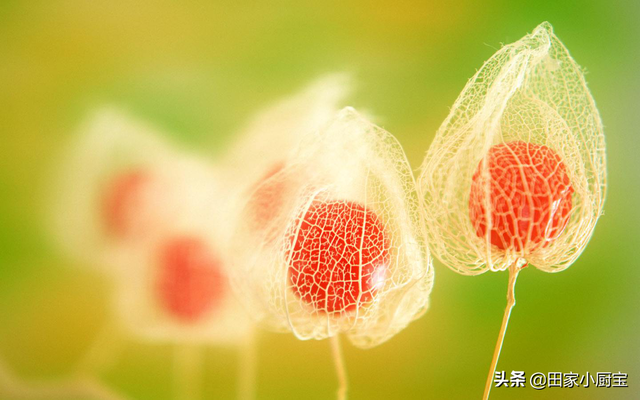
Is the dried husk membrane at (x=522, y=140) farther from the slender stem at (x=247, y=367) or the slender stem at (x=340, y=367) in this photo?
the slender stem at (x=247, y=367)

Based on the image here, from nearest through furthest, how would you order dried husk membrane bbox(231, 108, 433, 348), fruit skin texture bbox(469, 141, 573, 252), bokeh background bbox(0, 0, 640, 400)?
fruit skin texture bbox(469, 141, 573, 252) < dried husk membrane bbox(231, 108, 433, 348) < bokeh background bbox(0, 0, 640, 400)

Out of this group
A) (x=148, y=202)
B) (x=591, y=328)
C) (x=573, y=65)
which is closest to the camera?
(x=573, y=65)

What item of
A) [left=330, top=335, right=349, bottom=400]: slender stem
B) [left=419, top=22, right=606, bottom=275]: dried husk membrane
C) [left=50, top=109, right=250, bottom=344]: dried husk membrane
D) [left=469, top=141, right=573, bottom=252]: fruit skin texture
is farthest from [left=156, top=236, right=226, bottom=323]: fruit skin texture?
[left=469, top=141, right=573, bottom=252]: fruit skin texture

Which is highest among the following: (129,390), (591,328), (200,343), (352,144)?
(352,144)

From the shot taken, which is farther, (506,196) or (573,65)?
(573,65)

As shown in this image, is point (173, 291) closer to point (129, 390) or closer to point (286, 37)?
point (129, 390)

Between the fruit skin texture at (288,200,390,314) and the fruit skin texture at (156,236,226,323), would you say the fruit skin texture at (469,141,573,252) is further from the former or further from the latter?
the fruit skin texture at (156,236,226,323)

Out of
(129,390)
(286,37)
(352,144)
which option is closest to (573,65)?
(352,144)
